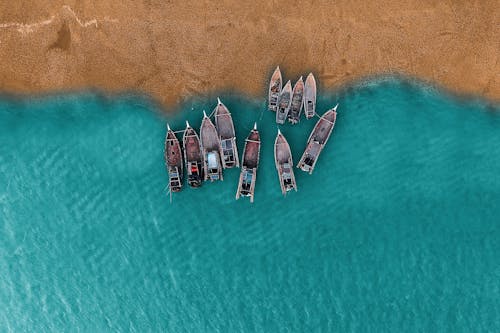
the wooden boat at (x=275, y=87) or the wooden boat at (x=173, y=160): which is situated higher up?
the wooden boat at (x=275, y=87)

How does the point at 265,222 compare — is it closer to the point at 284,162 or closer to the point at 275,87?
the point at 284,162

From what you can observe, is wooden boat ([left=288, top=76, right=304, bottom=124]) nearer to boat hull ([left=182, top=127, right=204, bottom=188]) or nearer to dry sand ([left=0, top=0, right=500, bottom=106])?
dry sand ([left=0, top=0, right=500, bottom=106])

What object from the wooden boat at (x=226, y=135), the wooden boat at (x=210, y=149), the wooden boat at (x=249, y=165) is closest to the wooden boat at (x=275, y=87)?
the wooden boat at (x=249, y=165)

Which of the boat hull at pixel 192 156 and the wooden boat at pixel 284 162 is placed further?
the boat hull at pixel 192 156

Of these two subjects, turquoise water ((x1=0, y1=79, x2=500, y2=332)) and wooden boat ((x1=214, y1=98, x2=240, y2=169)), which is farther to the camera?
turquoise water ((x1=0, y1=79, x2=500, y2=332))

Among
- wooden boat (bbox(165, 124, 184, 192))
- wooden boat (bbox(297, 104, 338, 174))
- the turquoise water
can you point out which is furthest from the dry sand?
wooden boat (bbox(165, 124, 184, 192))

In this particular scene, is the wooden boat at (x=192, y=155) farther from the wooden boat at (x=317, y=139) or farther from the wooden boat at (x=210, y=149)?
the wooden boat at (x=317, y=139)

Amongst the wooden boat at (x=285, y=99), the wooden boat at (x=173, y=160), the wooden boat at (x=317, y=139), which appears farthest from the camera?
the wooden boat at (x=173, y=160)
